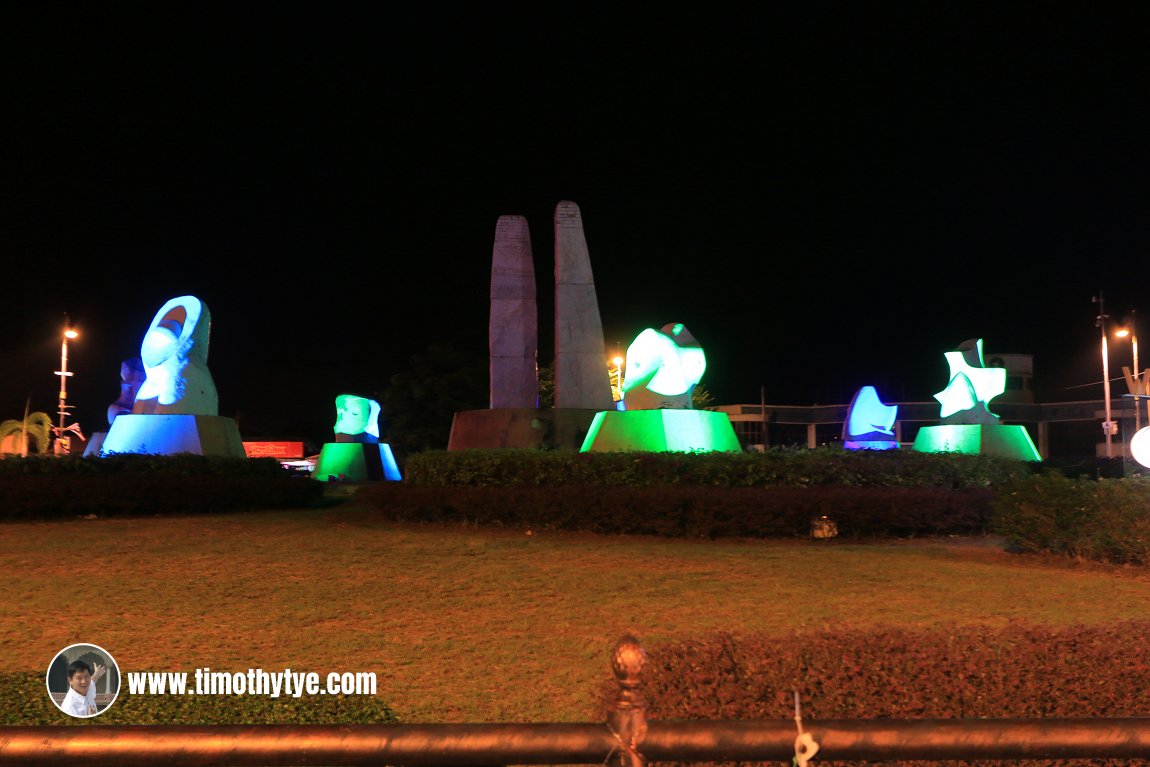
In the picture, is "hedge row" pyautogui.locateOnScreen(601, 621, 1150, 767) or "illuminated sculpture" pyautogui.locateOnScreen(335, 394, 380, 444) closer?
"hedge row" pyautogui.locateOnScreen(601, 621, 1150, 767)

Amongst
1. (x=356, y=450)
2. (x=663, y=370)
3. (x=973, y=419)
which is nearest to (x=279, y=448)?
(x=356, y=450)

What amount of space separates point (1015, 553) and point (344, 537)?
7.74m

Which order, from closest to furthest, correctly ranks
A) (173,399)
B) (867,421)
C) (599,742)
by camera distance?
1. (599,742)
2. (173,399)
3. (867,421)

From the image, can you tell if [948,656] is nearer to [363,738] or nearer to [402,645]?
[363,738]

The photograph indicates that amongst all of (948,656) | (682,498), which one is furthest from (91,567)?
(948,656)

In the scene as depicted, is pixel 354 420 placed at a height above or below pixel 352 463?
above

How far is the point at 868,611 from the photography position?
7.47 metres

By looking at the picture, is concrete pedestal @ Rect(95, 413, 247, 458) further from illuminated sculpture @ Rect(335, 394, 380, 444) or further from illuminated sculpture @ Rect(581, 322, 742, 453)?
illuminated sculpture @ Rect(335, 394, 380, 444)

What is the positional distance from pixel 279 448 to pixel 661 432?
3749cm

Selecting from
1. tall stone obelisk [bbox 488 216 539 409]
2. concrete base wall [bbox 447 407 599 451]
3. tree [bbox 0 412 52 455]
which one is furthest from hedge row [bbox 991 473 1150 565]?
tree [bbox 0 412 52 455]

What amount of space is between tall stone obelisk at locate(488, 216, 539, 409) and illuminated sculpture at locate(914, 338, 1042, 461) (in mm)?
8086

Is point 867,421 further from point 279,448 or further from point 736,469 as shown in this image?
point 279,448

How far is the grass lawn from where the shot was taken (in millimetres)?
5824

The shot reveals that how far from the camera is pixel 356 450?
27344 millimetres
